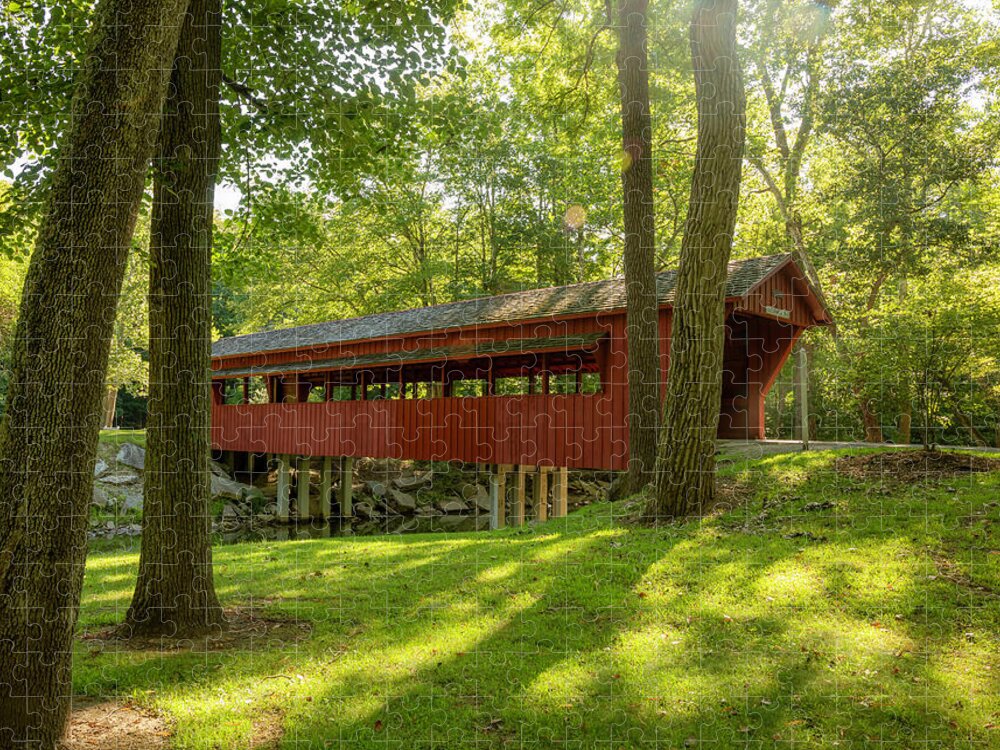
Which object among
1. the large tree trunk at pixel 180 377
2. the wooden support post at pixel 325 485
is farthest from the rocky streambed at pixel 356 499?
the large tree trunk at pixel 180 377

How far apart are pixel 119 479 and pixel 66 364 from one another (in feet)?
67.6

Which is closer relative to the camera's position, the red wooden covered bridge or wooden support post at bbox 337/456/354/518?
the red wooden covered bridge

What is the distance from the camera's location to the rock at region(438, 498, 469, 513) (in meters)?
24.6

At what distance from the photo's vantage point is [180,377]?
5145 millimetres

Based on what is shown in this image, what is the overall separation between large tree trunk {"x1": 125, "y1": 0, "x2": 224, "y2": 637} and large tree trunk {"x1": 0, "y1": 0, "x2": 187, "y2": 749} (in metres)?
1.99

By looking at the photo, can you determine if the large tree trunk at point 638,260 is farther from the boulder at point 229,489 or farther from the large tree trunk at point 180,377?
the boulder at point 229,489

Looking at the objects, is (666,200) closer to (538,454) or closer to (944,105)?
(944,105)

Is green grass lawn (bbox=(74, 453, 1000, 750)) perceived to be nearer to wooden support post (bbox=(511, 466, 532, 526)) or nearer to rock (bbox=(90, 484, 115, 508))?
wooden support post (bbox=(511, 466, 532, 526))

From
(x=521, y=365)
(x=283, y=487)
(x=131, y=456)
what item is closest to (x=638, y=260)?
(x=521, y=365)

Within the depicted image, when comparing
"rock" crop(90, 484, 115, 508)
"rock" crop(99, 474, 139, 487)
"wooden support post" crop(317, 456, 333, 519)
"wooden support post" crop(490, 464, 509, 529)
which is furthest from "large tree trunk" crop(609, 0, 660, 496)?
"rock" crop(99, 474, 139, 487)

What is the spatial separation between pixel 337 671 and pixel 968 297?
331 inches

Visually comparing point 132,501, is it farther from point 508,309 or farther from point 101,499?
point 508,309

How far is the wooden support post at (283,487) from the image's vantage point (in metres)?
22.4

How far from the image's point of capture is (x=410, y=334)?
54.9 ft
